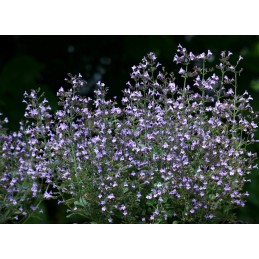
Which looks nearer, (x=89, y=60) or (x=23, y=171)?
(x=23, y=171)

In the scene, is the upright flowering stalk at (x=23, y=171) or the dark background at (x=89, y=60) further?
the dark background at (x=89, y=60)

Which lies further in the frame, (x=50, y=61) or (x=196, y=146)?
(x=50, y=61)

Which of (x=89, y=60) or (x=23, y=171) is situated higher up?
(x=89, y=60)

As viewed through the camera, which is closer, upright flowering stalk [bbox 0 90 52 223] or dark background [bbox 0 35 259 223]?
upright flowering stalk [bbox 0 90 52 223]

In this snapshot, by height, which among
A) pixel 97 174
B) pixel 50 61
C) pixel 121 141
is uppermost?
pixel 50 61

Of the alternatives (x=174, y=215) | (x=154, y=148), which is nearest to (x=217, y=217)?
(x=174, y=215)

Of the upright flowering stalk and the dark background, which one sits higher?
the dark background

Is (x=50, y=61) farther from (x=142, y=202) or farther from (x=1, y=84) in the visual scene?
(x=142, y=202)

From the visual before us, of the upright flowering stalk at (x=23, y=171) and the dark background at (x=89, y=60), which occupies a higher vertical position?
the dark background at (x=89, y=60)
